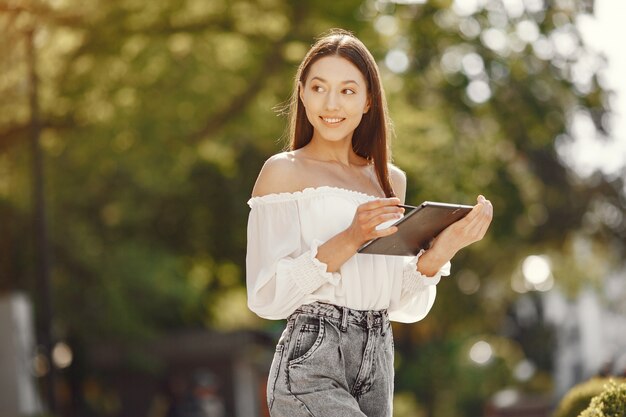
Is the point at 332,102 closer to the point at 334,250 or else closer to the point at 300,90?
the point at 300,90

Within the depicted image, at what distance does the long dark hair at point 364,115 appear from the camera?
4695 millimetres

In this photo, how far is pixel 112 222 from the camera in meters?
26.0

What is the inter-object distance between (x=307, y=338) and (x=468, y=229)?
67 centimetres

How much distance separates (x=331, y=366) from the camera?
438 centimetres

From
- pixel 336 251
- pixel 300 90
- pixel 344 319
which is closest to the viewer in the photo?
pixel 336 251

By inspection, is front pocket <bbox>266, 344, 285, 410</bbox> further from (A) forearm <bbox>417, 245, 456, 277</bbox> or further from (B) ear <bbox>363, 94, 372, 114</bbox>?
(B) ear <bbox>363, 94, 372, 114</bbox>

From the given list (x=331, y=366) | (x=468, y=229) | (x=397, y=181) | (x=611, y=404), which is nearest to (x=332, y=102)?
(x=397, y=181)

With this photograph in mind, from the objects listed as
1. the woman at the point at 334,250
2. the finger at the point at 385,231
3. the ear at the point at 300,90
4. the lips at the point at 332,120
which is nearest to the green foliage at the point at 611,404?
the woman at the point at 334,250

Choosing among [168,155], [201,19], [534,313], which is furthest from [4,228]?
[534,313]

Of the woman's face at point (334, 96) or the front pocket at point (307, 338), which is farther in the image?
the woman's face at point (334, 96)

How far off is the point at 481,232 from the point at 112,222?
21980mm

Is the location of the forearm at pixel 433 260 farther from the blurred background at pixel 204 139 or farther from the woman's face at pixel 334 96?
the blurred background at pixel 204 139

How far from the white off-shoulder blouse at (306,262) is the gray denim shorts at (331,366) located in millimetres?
54

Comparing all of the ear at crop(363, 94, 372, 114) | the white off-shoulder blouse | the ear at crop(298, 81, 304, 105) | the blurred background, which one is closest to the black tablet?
the white off-shoulder blouse
